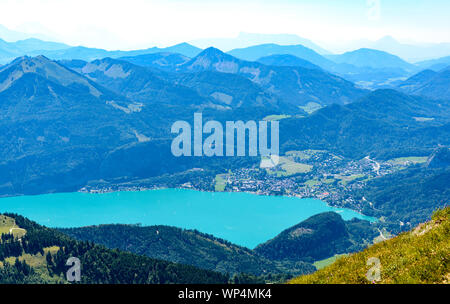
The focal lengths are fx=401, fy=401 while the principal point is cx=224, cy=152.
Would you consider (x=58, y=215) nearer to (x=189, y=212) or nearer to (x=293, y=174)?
(x=189, y=212)

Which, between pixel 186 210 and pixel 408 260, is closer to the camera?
pixel 408 260

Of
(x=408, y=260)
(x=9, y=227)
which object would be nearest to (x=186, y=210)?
(x=9, y=227)

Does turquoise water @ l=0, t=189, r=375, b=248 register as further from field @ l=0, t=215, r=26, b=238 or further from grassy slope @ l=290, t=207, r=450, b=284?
grassy slope @ l=290, t=207, r=450, b=284

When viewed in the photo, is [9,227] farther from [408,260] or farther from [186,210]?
[408,260]
